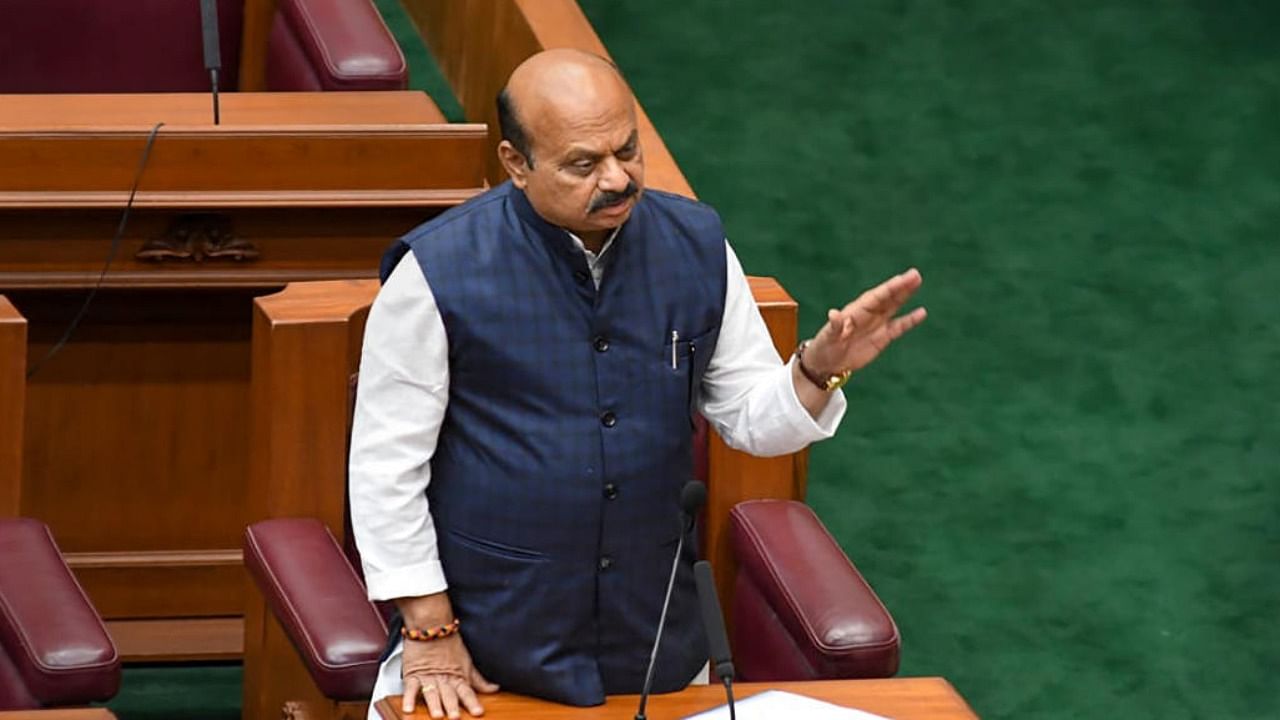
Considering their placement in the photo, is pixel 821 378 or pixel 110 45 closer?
pixel 821 378

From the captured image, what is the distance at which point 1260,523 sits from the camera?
10.6 ft

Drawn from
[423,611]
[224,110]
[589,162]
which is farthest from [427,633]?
[224,110]

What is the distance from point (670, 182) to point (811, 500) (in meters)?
0.77

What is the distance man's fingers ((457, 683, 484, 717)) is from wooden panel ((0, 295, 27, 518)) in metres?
0.61

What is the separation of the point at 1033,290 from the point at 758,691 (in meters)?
2.05

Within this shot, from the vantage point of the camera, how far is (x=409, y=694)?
1781 mm

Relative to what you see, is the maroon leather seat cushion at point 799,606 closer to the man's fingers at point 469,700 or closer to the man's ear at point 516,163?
the man's fingers at point 469,700

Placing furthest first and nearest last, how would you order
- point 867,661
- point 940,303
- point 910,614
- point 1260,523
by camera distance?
point 940,303 < point 1260,523 < point 910,614 < point 867,661

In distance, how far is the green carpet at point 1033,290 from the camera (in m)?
3.01

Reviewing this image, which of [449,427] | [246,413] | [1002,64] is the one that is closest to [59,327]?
[246,413]

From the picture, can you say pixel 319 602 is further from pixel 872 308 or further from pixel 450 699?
pixel 872 308

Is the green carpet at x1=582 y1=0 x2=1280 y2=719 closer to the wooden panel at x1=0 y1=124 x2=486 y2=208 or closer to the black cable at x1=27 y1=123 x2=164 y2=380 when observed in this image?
the wooden panel at x1=0 y1=124 x2=486 y2=208

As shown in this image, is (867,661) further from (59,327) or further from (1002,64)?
(1002,64)

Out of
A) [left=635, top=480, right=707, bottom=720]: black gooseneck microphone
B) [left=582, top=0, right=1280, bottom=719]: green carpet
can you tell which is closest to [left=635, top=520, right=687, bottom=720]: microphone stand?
[left=635, top=480, right=707, bottom=720]: black gooseneck microphone
